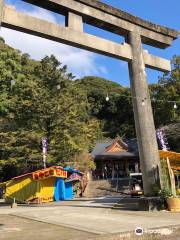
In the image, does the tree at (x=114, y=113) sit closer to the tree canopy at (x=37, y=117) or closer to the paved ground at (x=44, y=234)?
the tree canopy at (x=37, y=117)

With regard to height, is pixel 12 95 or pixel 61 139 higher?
pixel 12 95

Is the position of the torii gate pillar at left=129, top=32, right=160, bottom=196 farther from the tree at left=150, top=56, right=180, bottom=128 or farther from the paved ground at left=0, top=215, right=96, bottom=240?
the tree at left=150, top=56, right=180, bottom=128

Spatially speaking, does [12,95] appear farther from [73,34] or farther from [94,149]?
[73,34]

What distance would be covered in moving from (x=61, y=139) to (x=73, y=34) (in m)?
20.9

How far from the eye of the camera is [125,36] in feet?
47.6

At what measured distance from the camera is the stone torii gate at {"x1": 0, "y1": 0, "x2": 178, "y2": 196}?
11.5 m

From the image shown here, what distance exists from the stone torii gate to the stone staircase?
2104 centimetres

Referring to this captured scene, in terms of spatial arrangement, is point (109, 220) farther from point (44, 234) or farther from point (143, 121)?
point (143, 121)

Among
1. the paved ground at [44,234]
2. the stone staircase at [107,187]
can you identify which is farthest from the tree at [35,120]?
the paved ground at [44,234]

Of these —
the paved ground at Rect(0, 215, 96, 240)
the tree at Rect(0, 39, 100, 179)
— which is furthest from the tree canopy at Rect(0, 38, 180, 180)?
the paved ground at Rect(0, 215, 96, 240)

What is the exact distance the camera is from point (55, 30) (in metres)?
11.6

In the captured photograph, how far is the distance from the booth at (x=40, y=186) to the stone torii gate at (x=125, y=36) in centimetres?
1262

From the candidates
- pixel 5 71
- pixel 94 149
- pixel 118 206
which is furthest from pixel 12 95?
pixel 118 206

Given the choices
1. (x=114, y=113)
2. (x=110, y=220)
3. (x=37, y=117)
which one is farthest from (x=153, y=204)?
(x=114, y=113)
